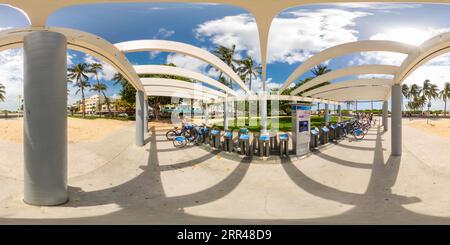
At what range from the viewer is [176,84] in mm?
14625

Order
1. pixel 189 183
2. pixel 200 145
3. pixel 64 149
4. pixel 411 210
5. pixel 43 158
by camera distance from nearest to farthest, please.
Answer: pixel 411 210 → pixel 43 158 → pixel 64 149 → pixel 189 183 → pixel 200 145

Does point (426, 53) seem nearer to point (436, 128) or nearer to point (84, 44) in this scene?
point (84, 44)

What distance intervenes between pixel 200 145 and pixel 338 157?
582cm

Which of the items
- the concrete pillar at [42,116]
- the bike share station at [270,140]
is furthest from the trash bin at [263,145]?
the concrete pillar at [42,116]

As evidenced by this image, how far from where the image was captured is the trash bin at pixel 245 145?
9945mm

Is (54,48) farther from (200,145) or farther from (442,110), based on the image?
(442,110)

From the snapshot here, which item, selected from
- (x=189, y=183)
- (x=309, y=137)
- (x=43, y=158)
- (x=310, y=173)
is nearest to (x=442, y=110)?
(x=309, y=137)

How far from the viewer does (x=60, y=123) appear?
5508 mm

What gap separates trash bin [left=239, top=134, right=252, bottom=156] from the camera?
32.6ft

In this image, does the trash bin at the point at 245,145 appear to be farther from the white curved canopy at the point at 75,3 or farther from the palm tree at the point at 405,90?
the palm tree at the point at 405,90

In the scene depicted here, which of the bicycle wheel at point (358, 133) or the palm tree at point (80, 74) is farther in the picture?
the palm tree at point (80, 74)

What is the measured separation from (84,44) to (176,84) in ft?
25.7

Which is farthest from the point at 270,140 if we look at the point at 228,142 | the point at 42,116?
the point at 42,116

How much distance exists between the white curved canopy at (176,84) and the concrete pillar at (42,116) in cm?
758
